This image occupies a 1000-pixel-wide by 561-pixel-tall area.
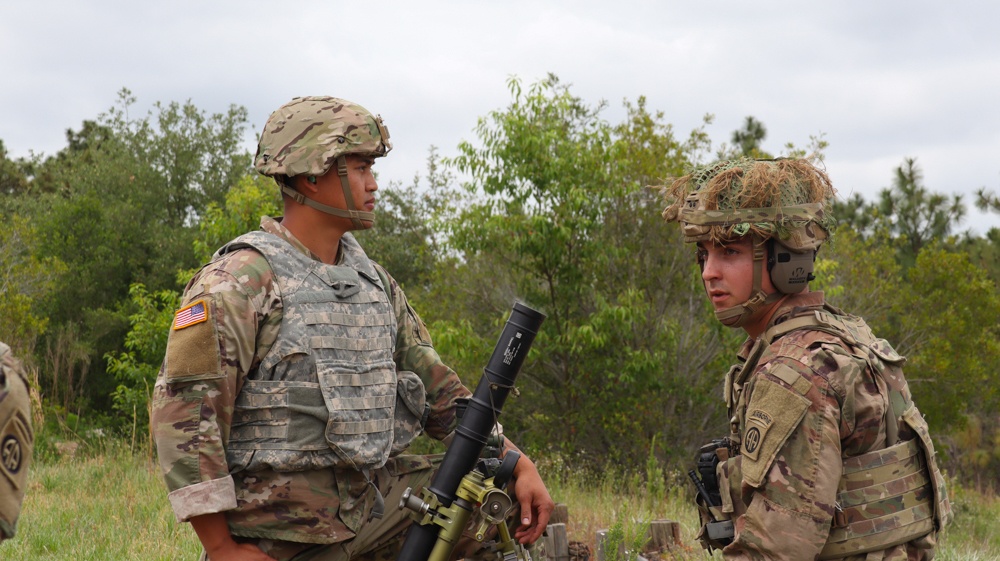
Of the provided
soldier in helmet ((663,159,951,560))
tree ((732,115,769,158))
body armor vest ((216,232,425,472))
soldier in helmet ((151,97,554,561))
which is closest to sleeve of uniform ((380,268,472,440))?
soldier in helmet ((151,97,554,561))

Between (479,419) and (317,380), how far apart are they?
674 millimetres

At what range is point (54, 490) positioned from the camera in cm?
822

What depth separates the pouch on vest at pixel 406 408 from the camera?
13.3 ft

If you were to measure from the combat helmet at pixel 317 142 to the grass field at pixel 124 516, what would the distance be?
8.48 ft

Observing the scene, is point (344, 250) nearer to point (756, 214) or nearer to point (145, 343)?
point (756, 214)

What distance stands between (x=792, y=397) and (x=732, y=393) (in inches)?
19.0

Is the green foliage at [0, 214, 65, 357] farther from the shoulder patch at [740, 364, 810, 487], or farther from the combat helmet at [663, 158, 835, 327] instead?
the shoulder patch at [740, 364, 810, 487]

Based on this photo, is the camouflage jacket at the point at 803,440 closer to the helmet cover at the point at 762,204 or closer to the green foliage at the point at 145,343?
the helmet cover at the point at 762,204

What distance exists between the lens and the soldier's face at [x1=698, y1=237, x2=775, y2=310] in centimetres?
334

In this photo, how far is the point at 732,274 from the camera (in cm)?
337

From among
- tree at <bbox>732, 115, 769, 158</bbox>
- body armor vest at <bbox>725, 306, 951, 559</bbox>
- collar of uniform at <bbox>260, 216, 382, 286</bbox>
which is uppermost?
tree at <bbox>732, 115, 769, 158</bbox>

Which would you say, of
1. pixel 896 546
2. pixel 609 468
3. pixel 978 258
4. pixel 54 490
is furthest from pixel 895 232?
pixel 896 546

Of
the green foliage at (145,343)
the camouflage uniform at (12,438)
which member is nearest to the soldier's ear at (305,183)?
the camouflage uniform at (12,438)

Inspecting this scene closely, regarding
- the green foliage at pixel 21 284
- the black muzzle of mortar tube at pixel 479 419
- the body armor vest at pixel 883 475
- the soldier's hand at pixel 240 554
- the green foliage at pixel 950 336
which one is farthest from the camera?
the green foliage at pixel 950 336
